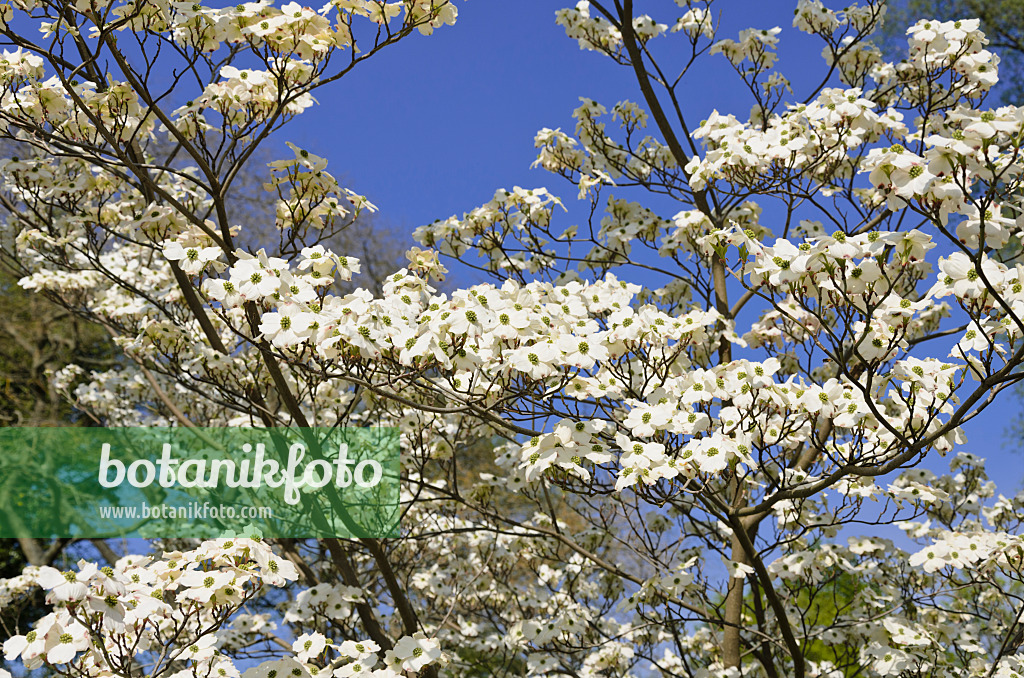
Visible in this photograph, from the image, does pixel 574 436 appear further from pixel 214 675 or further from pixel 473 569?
pixel 473 569

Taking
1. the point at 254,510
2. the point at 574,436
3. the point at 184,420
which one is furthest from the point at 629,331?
the point at 184,420

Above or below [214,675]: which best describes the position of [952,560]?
above

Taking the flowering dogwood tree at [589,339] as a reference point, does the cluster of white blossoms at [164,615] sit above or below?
below

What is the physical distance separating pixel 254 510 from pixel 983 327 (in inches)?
154

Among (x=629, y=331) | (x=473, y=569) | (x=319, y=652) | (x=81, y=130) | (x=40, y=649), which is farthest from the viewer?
(x=473, y=569)

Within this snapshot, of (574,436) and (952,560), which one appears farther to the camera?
(952,560)

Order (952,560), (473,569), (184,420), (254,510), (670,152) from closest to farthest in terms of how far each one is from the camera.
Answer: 1. (952,560)
2. (254,510)
3. (184,420)
4. (670,152)
5. (473,569)

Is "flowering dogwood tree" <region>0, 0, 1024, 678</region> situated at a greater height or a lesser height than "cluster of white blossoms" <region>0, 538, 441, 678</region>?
greater

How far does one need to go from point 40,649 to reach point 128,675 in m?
0.32

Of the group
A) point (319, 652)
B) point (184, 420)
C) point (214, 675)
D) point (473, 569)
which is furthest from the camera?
point (473, 569)

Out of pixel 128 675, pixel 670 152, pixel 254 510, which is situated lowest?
pixel 128 675

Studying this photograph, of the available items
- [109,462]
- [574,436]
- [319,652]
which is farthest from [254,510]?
[109,462]

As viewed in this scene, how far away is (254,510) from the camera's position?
4656 millimetres

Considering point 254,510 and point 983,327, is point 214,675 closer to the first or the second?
point 254,510
